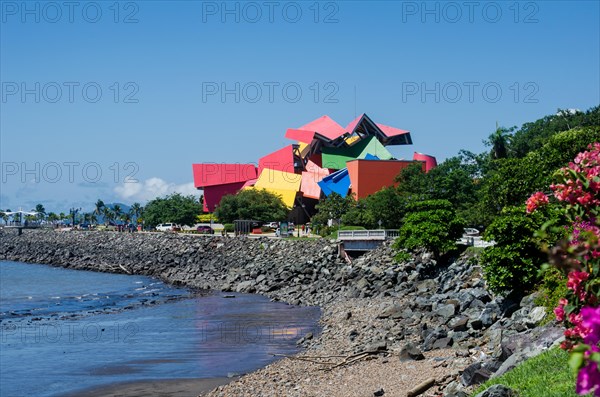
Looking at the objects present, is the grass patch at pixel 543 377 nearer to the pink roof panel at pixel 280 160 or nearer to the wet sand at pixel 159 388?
the wet sand at pixel 159 388

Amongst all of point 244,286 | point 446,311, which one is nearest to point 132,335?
point 446,311

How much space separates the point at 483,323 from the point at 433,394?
568 cm

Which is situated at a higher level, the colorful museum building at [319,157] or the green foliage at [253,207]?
the colorful museum building at [319,157]

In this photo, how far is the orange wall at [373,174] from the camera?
76000 millimetres

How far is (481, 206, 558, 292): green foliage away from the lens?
20.5 metres

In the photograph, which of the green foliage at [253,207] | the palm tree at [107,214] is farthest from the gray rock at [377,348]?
the palm tree at [107,214]

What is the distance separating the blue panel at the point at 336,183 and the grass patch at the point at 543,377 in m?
66.9

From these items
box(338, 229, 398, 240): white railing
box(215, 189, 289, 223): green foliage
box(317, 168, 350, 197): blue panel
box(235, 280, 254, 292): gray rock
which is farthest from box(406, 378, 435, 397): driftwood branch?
box(215, 189, 289, 223): green foliage

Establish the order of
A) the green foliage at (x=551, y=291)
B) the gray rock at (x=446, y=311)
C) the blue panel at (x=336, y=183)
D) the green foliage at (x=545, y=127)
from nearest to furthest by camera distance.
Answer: the green foliage at (x=551, y=291) < the gray rock at (x=446, y=311) < the green foliage at (x=545, y=127) < the blue panel at (x=336, y=183)

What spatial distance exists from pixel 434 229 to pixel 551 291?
1521cm

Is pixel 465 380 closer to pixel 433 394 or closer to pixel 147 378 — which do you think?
pixel 433 394

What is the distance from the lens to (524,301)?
19078 mm

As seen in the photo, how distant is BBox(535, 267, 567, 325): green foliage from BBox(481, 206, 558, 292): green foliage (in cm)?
146

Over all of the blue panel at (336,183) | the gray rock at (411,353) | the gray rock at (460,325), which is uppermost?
the blue panel at (336,183)
